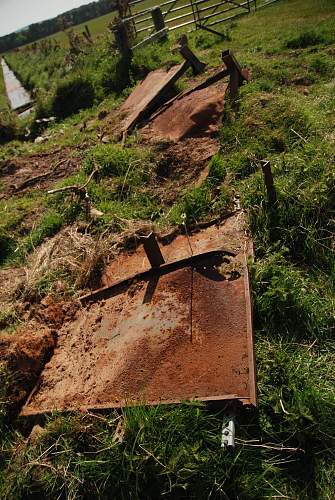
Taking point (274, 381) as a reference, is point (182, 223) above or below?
above

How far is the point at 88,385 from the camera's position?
3.42 meters

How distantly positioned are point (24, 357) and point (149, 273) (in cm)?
138

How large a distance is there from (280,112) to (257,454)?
14.9 feet

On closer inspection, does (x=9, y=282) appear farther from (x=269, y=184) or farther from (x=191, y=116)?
(x=191, y=116)

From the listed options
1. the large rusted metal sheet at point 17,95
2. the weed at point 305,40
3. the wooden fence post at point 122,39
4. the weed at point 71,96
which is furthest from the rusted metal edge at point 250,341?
the large rusted metal sheet at point 17,95

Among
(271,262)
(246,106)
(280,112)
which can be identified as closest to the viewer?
(271,262)

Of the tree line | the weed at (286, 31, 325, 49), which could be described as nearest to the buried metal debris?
the weed at (286, 31, 325, 49)

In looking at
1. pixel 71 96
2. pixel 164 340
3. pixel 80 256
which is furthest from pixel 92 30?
pixel 164 340

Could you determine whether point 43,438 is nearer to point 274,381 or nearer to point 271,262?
point 274,381

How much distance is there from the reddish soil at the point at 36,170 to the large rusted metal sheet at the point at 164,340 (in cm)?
407

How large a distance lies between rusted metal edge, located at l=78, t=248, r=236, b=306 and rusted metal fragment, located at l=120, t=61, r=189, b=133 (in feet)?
13.3

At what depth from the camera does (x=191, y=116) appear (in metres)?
6.75

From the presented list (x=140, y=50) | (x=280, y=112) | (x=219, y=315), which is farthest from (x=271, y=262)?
(x=140, y=50)

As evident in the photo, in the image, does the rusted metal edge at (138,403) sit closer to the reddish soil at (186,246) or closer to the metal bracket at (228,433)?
the metal bracket at (228,433)
